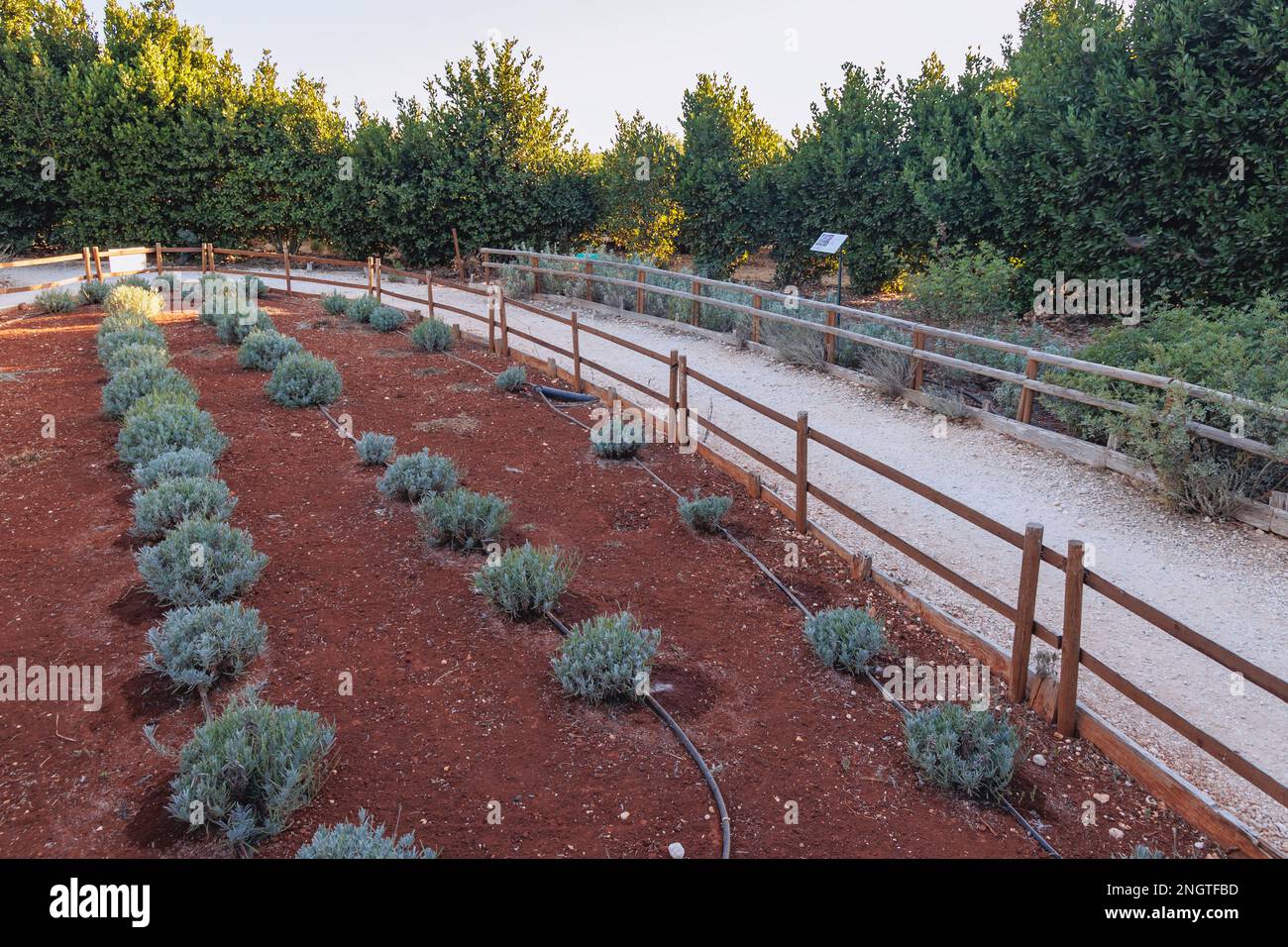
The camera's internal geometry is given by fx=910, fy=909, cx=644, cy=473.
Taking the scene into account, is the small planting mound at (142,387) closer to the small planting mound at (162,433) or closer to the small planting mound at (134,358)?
the small planting mound at (134,358)

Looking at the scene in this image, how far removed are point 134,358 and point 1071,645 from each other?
35.8 feet

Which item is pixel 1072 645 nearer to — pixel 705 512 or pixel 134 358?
pixel 705 512

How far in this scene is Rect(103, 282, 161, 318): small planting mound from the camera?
14.5 meters

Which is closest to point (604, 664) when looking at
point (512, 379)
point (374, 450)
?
point (374, 450)

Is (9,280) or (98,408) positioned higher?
(9,280)

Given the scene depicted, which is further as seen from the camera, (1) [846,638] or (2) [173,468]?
(2) [173,468]

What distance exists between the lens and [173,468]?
752cm

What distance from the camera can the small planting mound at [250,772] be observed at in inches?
153

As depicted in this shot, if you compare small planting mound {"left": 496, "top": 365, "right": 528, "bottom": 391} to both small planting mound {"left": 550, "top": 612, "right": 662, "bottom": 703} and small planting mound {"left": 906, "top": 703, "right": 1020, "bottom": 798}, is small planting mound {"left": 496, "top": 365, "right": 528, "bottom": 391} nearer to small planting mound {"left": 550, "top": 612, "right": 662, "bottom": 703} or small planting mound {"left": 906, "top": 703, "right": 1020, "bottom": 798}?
small planting mound {"left": 550, "top": 612, "right": 662, "bottom": 703}
